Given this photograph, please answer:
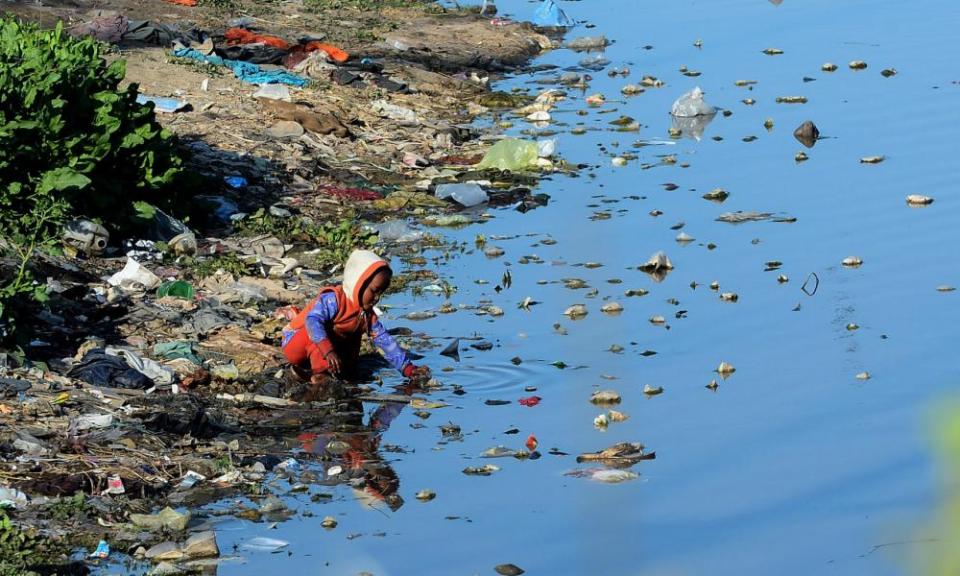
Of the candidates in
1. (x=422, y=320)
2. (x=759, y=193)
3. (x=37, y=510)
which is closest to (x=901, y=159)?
(x=759, y=193)

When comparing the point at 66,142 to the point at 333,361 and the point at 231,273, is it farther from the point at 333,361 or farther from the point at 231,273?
the point at 333,361

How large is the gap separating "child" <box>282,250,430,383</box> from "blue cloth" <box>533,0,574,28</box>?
1164 centimetres

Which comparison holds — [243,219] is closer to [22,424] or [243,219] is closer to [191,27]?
[22,424]

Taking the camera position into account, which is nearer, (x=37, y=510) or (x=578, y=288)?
(x=37, y=510)

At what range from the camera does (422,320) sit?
26.0 ft

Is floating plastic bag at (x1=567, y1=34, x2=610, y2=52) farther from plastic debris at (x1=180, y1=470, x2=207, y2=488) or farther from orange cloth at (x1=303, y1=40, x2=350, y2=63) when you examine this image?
plastic debris at (x1=180, y1=470, x2=207, y2=488)

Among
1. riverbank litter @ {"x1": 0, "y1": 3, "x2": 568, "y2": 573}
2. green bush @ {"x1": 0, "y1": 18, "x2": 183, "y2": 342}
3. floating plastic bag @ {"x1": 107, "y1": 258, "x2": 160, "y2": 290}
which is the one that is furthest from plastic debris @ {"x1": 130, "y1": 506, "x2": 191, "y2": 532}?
floating plastic bag @ {"x1": 107, "y1": 258, "x2": 160, "y2": 290}

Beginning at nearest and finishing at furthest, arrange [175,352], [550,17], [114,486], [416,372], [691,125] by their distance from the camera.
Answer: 1. [114,486]
2. [175,352]
3. [416,372]
4. [691,125]
5. [550,17]

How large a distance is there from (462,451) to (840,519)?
1686 millimetres

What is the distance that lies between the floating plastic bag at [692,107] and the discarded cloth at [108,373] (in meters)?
7.70

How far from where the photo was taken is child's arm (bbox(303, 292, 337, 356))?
21.6 ft

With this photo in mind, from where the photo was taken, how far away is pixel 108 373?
6.30 meters

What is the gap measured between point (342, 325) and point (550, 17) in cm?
Result: 1184

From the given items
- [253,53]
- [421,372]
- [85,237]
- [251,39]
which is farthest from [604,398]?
[251,39]
